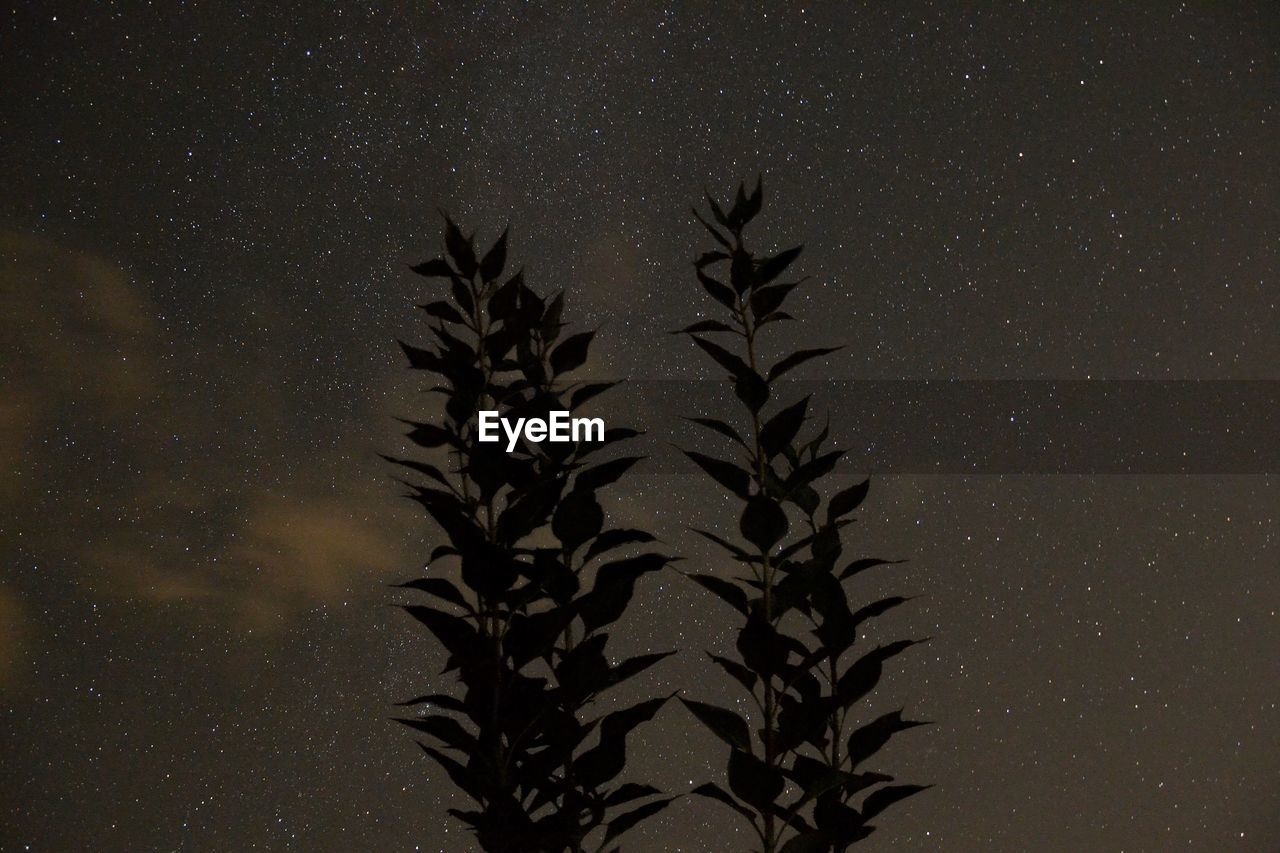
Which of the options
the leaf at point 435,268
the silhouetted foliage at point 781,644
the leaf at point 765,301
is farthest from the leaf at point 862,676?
the leaf at point 435,268

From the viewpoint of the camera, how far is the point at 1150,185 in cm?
190

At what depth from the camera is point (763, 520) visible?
2.92ft

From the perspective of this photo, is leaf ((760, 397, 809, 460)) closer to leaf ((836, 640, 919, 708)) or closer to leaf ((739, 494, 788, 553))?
leaf ((739, 494, 788, 553))

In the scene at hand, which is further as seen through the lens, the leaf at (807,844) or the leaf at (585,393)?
the leaf at (585,393)

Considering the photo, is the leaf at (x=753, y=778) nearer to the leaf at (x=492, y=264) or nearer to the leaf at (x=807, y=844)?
the leaf at (x=807, y=844)

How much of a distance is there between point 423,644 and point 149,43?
1172mm

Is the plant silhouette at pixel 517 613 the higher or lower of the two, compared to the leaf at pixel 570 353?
lower

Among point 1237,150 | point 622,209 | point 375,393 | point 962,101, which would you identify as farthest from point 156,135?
point 1237,150

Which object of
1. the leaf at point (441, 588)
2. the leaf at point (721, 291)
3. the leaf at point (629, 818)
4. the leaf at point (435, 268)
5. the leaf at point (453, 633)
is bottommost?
the leaf at point (629, 818)

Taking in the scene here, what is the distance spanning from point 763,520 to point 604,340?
94 centimetres

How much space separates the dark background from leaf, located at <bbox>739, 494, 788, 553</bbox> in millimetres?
864

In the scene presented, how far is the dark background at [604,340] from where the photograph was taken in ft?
5.50

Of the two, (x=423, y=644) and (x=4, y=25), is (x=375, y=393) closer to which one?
(x=423, y=644)

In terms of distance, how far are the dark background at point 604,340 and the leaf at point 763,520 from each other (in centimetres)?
86
